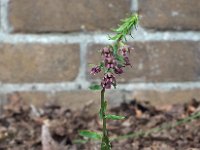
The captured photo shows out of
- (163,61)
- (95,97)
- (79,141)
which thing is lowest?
(79,141)

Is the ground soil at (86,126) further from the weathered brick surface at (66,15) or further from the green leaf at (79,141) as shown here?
the weathered brick surface at (66,15)

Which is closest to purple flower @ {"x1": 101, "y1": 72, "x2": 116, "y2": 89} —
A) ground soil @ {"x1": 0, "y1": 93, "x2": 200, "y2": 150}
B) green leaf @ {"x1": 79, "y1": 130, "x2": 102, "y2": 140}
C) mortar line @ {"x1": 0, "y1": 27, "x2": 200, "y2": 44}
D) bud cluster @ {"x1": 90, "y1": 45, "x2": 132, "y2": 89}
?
bud cluster @ {"x1": 90, "y1": 45, "x2": 132, "y2": 89}

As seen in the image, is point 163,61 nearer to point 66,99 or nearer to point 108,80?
point 66,99

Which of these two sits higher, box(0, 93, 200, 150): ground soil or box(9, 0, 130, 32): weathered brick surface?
box(9, 0, 130, 32): weathered brick surface

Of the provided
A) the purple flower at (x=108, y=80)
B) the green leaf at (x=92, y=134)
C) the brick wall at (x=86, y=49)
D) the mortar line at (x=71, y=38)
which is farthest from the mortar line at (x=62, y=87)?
the purple flower at (x=108, y=80)

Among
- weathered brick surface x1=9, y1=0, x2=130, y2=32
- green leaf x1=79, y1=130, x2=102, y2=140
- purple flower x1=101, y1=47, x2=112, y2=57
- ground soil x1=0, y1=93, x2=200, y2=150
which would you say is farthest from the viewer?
weathered brick surface x1=9, y1=0, x2=130, y2=32

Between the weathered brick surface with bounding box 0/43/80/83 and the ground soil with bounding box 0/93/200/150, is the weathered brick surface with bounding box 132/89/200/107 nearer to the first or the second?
the ground soil with bounding box 0/93/200/150

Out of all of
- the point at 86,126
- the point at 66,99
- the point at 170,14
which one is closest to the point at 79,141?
the point at 86,126
